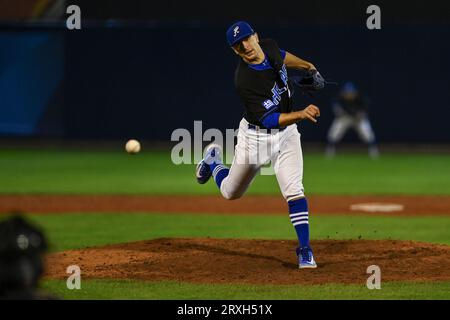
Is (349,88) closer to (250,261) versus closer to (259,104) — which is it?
(250,261)

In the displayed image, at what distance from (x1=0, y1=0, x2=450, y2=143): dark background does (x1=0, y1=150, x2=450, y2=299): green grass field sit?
177 cm

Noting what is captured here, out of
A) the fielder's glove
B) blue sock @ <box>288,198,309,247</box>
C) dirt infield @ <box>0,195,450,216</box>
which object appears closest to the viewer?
blue sock @ <box>288,198,309,247</box>

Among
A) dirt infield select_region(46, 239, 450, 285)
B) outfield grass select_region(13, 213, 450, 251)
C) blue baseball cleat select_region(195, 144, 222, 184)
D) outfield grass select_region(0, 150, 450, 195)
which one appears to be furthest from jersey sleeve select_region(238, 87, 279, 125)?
outfield grass select_region(0, 150, 450, 195)

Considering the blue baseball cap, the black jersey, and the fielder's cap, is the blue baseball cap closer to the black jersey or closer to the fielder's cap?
the black jersey

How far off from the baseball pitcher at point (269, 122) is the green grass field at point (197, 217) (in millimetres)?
1017

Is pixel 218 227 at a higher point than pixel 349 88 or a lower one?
lower

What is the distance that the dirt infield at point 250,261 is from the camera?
810 centimetres

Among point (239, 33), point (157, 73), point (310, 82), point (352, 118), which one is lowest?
point (310, 82)

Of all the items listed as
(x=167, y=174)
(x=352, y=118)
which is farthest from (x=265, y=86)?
(x=352, y=118)

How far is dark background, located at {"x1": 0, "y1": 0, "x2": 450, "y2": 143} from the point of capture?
85.8 feet

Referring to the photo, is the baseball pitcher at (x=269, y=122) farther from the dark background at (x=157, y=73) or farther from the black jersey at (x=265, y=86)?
the dark background at (x=157, y=73)

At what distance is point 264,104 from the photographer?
27.0 ft

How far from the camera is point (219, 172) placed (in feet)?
31.0

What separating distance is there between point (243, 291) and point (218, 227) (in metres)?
4.88
